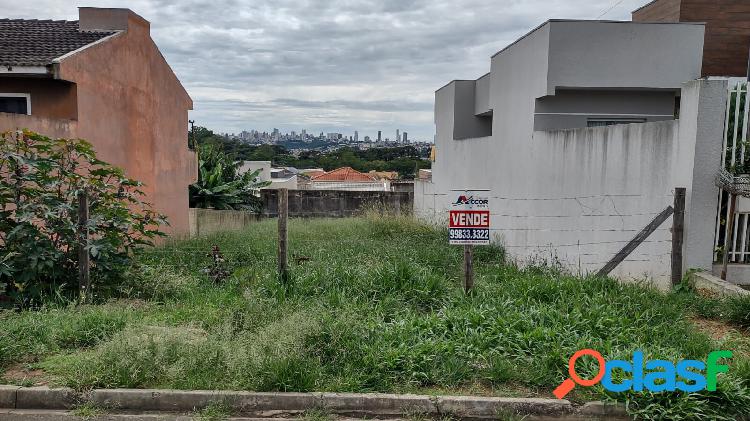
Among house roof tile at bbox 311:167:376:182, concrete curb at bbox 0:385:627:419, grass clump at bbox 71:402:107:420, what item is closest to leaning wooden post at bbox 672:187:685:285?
concrete curb at bbox 0:385:627:419

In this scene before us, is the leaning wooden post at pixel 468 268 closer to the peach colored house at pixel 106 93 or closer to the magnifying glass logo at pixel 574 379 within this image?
the magnifying glass logo at pixel 574 379

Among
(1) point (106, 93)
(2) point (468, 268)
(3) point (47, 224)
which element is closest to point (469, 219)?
(2) point (468, 268)

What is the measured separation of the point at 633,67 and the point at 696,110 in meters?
4.86

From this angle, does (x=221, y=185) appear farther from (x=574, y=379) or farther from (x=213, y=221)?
(x=574, y=379)

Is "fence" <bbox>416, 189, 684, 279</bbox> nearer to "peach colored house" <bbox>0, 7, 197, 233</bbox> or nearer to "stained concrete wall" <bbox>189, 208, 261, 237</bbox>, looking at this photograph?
"stained concrete wall" <bbox>189, 208, 261, 237</bbox>

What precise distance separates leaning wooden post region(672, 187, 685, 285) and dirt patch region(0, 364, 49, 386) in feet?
22.2

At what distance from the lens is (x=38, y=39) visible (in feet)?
36.7

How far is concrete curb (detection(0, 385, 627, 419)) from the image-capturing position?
13.9ft

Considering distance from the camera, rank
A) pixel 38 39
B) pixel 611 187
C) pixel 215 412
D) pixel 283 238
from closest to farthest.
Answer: pixel 215 412 < pixel 283 238 < pixel 611 187 < pixel 38 39

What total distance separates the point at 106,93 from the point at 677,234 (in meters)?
10.5

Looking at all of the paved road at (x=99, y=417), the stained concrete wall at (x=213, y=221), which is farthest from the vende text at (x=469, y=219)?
the stained concrete wall at (x=213, y=221)

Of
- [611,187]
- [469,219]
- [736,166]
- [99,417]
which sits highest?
[736,166]

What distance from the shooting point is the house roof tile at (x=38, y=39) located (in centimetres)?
960

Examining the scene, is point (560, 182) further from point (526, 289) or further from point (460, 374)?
point (460, 374)
